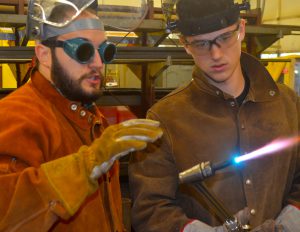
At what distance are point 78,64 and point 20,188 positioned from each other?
51 cm

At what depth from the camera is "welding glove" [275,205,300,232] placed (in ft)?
5.33

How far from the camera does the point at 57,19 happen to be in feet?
5.11

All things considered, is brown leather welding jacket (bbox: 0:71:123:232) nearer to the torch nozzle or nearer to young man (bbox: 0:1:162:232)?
young man (bbox: 0:1:162:232)

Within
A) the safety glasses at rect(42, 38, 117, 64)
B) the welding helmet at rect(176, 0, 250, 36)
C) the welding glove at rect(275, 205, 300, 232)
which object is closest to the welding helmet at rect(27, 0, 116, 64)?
the safety glasses at rect(42, 38, 117, 64)

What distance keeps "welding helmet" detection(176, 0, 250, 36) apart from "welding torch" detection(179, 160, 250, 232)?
2.05ft

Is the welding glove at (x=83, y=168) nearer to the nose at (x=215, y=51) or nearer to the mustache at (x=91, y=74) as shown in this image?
the mustache at (x=91, y=74)

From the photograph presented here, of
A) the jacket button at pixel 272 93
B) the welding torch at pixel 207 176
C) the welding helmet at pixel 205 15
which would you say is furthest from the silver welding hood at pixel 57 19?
the jacket button at pixel 272 93

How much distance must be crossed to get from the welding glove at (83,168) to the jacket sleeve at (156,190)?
0.41 meters

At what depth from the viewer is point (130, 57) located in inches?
132

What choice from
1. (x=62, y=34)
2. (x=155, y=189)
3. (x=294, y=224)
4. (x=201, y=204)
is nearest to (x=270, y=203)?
(x=294, y=224)

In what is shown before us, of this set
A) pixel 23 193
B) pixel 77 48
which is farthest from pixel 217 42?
pixel 23 193

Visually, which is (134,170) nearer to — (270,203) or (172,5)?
(270,203)

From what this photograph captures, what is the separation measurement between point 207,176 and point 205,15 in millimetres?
704

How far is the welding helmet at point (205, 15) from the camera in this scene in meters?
1.71
